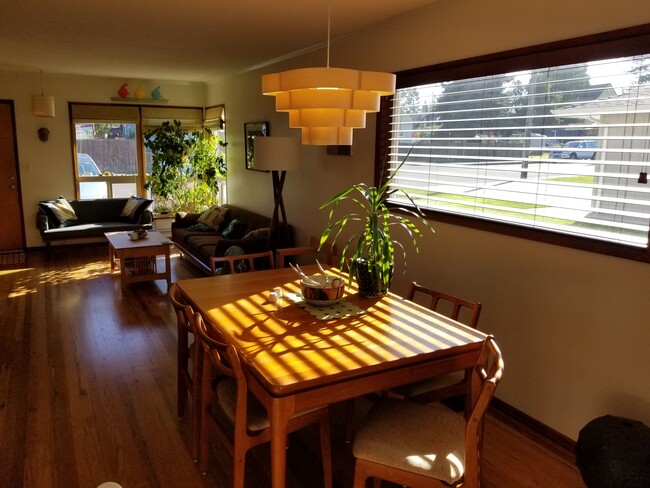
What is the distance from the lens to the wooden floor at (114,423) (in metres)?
2.44

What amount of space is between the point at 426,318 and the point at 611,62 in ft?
4.92

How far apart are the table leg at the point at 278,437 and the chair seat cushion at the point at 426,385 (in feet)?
2.56

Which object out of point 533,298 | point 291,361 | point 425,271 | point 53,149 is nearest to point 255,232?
point 425,271

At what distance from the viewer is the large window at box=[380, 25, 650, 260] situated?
2375 millimetres

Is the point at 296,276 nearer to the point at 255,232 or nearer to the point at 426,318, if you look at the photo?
the point at 426,318

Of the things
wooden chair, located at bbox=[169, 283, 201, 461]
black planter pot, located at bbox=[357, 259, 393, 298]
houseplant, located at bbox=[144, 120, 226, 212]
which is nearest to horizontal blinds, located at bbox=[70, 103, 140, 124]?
houseplant, located at bbox=[144, 120, 226, 212]

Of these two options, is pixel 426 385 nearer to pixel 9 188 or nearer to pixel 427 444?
pixel 427 444

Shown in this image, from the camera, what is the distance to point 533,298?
9.31 ft

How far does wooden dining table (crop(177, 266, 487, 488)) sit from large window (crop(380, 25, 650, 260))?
90cm

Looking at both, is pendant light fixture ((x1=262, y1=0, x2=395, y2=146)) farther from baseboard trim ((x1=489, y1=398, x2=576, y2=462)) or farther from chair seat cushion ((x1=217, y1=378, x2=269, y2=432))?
baseboard trim ((x1=489, y1=398, x2=576, y2=462))

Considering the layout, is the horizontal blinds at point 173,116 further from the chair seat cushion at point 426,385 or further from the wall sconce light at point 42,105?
the chair seat cushion at point 426,385

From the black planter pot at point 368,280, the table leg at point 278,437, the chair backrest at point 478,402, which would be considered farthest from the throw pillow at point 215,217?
the chair backrest at point 478,402

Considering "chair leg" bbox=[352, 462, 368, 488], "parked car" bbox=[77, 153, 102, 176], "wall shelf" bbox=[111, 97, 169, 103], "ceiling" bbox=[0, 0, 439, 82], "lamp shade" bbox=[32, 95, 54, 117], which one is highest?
"ceiling" bbox=[0, 0, 439, 82]

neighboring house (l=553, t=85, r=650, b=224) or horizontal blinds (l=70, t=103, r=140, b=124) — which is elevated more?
horizontal blinds (l=70, t=103, r=140, b=124)
